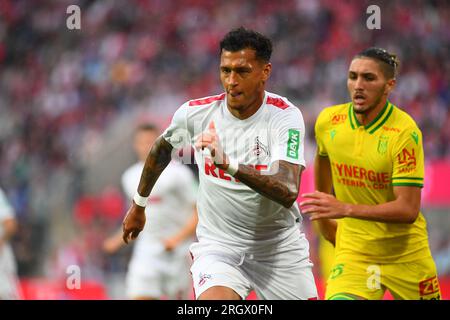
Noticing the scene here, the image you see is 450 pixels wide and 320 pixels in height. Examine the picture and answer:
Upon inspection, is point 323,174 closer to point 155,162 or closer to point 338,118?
point 338,118

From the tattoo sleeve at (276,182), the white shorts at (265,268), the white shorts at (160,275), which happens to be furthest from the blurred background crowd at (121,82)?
the tattoo sleeve at (276,182)

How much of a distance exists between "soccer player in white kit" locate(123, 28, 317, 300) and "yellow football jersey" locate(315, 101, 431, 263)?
44cm

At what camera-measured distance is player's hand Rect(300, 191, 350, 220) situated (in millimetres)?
4859

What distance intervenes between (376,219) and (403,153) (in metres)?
0.50

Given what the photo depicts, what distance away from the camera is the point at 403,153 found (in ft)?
18.0

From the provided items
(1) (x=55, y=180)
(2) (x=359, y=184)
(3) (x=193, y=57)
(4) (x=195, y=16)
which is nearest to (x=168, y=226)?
(2) (x=359, y=184)

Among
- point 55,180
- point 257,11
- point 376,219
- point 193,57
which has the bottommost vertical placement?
point 376,219

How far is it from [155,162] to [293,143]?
0.99m

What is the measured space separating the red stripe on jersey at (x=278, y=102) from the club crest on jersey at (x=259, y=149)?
0.84ft

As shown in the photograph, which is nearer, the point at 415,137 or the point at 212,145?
the point at 212,145

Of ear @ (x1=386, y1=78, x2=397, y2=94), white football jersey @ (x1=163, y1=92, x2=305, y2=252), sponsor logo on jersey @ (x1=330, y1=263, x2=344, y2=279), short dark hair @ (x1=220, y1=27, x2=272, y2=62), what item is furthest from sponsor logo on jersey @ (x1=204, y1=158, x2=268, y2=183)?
ear @ (x1=386, y1=78, x2=397, y2=94)

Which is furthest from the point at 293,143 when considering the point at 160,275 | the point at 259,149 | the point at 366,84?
the point at 160,275

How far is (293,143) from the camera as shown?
5.01 m

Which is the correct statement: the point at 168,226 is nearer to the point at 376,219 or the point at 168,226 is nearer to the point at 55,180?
the point at 376,219
